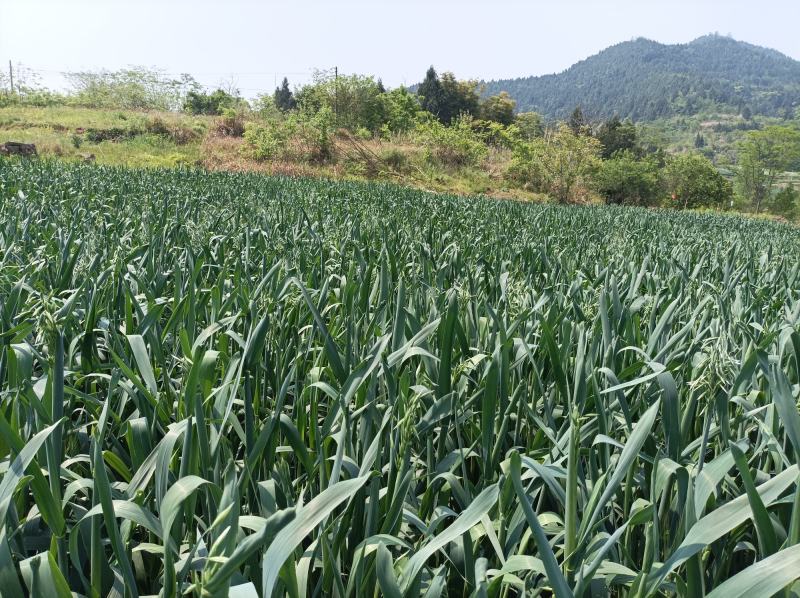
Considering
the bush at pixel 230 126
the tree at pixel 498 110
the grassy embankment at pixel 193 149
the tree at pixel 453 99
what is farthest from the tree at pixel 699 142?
the bush at pixel 230 126

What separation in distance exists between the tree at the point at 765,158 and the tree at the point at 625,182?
20736 mm

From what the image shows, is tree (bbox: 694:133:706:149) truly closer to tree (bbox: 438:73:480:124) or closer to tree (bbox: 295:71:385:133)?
tree (bbox: 438:73:480:124)

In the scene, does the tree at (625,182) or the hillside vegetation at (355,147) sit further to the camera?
the tree at (625,182)

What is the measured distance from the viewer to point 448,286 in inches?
99.1

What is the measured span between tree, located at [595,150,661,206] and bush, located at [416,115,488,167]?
7224 mm

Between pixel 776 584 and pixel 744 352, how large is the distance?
1.21m

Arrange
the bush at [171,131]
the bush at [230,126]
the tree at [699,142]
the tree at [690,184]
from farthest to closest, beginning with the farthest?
the tree at [699,142] < the tree at [690,184] < the bush at [230,126] < the bush at [171,131]

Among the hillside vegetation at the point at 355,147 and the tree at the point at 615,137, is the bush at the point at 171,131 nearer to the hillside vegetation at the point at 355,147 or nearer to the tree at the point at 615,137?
the hillside vegetation at the point at 355,147

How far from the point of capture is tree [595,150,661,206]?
31.3 m

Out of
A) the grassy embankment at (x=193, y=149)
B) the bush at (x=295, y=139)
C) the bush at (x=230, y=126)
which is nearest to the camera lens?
the grassy embankment at (x=193, y=149)

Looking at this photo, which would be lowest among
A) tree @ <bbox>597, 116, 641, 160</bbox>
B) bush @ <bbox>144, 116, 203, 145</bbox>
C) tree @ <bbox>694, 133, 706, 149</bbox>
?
bush @ <bbox>144, 116, 203, 145</bbox>

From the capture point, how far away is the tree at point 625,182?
103 ft

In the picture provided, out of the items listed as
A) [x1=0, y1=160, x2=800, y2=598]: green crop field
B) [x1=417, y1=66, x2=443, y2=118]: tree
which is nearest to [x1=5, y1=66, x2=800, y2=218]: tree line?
[x1=417, y1=66, x2=443, y2=118]: tree

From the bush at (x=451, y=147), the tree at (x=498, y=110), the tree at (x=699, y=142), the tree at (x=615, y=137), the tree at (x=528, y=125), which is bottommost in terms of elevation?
the bush at (x=451, y=147)
